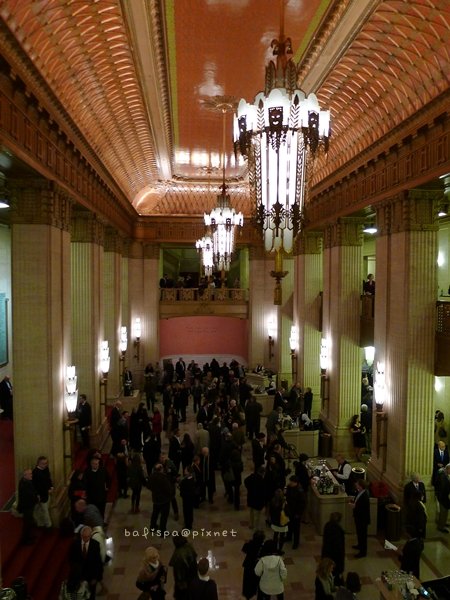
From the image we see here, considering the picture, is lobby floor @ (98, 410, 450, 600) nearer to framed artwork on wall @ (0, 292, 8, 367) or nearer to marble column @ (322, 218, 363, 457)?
marble column @ (322, 218, 363, 457)

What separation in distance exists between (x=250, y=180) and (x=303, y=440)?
27.1 ft

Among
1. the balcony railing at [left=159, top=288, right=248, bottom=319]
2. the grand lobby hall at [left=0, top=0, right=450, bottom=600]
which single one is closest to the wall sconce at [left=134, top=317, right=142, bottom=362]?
the balcony railing at [left=159, top=288, right=248, bottom=319]

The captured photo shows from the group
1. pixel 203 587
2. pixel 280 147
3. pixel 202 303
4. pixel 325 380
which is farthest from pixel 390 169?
pixel 202 303

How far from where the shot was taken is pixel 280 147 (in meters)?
4.11

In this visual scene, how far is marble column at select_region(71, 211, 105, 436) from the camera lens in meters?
10.8

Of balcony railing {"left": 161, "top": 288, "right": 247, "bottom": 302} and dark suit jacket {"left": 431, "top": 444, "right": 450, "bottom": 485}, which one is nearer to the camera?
dark suit jacket {"left": 431, "top": 444, "right": 450, "bottom": 485}

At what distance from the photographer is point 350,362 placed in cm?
1188

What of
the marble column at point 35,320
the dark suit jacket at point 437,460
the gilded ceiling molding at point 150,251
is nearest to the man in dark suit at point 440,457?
the dark suit jacket at point 437,460

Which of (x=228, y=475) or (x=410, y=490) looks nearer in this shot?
(x=410, y=490)

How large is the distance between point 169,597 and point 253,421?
5.79 m

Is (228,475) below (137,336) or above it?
below

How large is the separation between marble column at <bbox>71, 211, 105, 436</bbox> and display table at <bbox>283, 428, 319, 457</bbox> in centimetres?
459

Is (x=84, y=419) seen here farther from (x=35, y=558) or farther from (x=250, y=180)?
(x=250, y=180)

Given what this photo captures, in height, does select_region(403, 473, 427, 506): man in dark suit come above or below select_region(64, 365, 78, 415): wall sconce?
below
